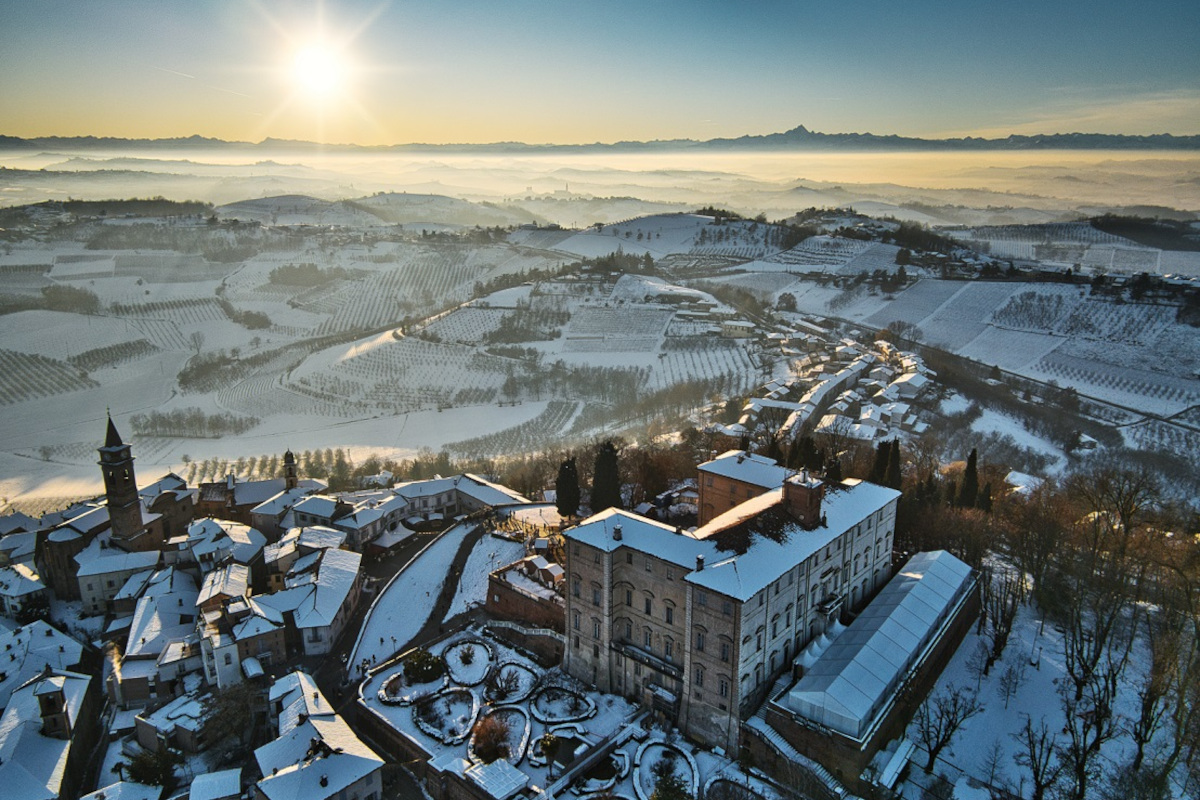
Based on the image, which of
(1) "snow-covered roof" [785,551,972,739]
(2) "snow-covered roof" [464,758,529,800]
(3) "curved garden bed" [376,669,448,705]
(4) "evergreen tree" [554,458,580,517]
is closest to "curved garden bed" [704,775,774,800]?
(1) "snow-covered roof" [785,551,972,739]

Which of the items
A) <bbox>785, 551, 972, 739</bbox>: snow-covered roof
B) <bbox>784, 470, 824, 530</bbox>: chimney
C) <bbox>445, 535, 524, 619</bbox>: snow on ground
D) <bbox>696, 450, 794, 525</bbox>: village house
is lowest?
<bbox>445, 535, 524, 619</bbox>: snow on ground

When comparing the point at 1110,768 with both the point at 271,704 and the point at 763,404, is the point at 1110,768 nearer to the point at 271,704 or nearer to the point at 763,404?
the point at 271,704

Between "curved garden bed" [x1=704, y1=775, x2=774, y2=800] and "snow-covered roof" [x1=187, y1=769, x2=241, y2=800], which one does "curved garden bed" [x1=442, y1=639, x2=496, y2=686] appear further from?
"curved garden bed" [x1=704, y1=775, x2=774, y2=800]

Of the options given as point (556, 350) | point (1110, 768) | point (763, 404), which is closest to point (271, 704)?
point (1110, 768)

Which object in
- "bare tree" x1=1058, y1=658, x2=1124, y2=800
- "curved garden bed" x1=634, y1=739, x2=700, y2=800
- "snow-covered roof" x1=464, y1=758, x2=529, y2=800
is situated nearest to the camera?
"bare tree" x1=1058, y1=658, x2=1124, y2=800

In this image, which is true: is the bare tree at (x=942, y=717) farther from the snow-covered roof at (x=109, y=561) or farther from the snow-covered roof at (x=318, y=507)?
the snow-covered roof at (x=109, y=561)

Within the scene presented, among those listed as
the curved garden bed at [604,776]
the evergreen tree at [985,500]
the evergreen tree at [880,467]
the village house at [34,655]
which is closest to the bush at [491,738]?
the curved garden bed at [604,776]
